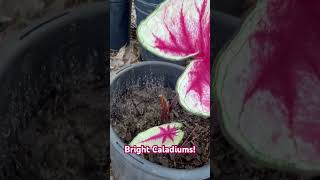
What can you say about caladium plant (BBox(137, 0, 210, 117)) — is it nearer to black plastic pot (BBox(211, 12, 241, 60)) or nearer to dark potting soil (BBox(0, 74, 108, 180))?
black plastic pot (BBox(211, 12, 241, 60))

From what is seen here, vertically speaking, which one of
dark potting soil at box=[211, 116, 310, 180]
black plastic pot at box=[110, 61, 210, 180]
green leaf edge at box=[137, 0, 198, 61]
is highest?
green leaf edge at box=[137, 0, 198, 61]

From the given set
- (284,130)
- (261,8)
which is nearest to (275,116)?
(284,130)

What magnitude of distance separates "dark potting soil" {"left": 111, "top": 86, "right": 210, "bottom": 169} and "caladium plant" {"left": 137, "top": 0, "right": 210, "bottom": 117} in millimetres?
15

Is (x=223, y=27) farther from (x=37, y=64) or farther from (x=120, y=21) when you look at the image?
(x=37, y=64)

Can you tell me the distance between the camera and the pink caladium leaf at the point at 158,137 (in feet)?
2.18

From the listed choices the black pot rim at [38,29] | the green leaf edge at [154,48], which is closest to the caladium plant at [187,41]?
the green leaf edge at [154,48]

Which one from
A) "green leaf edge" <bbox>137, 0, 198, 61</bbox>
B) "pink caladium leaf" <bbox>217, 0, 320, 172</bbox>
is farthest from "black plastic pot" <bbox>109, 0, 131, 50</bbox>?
"pink caladium leaf" <bbox>217, 0, 320, 172</bbox>

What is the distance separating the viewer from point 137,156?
673 millimetres

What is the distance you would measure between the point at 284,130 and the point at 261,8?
17cm

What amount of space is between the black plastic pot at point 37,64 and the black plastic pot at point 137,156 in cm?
8

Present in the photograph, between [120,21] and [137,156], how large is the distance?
0.17m

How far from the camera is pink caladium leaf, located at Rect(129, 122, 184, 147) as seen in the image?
0.66m

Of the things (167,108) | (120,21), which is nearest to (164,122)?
(167,108)

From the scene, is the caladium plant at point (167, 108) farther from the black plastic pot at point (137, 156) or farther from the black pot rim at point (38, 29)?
the black pot rim at point (38, 29)
